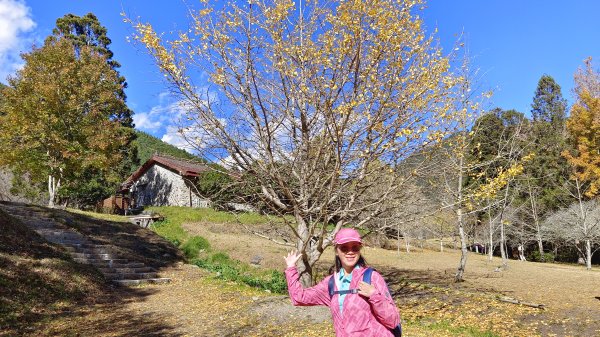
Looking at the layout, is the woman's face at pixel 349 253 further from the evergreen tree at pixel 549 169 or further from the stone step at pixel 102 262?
the evergreen tree at pixel 549 169

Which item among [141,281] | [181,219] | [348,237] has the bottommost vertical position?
[141,281]

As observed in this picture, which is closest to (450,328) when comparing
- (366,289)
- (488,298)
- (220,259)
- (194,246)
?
(488,298)

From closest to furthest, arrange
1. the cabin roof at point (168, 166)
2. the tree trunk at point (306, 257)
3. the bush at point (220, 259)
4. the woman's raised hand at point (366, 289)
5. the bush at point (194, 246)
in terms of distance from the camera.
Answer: the woman's raised hand at point (366, 289) → the tree trunk at point (306, 257) → the bush at point (220, 259) → the bush at point (194, 246) → the cabin roof at point (168, 166)

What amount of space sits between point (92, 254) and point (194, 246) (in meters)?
5.58

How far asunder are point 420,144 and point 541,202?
34.0 metres

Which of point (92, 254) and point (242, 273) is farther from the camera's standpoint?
point (242, 273)

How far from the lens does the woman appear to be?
2.70 metres

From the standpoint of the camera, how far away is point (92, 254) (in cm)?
1429

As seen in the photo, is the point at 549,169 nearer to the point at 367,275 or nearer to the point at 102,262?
the point at 102,262

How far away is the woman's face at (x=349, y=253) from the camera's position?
2982mm

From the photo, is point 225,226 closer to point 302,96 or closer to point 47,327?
point 47,327

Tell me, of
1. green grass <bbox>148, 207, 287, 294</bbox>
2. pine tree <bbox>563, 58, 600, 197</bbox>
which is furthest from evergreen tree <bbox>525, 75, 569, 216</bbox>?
green grass <bbox>148, 207, 287, 294</bbox>

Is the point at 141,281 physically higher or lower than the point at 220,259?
lower

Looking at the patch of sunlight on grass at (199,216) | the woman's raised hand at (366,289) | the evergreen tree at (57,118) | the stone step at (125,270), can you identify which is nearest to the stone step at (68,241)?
the stone step at (125,270)
